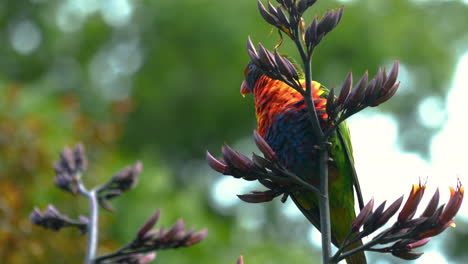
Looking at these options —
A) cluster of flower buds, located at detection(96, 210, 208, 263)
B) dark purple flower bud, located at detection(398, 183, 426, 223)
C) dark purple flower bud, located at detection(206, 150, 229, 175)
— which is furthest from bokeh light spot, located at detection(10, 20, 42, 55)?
dark purple flower bud, located at detection(398, 183, 426, 223)

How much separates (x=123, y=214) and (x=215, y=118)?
11.9ft

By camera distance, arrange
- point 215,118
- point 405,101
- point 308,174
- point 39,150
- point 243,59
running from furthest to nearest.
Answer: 1. point 405,101
2. point 215,118
3. point 243,59
4. point 39,150
5. point 308,174

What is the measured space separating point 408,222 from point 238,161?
45 centimetres

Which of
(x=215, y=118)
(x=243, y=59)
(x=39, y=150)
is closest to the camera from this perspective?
(x=39, y=150)

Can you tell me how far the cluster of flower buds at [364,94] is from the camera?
5.14 ft

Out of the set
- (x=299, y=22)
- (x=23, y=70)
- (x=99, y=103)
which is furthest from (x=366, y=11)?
(x=299, y=22)

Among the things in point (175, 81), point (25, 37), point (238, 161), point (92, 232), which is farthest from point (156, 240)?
point (25, 37)

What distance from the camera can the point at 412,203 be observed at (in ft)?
5.02

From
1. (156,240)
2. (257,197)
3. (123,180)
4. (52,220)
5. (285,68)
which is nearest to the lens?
(285,68)

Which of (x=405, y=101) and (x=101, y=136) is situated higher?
(x=405, y=101)

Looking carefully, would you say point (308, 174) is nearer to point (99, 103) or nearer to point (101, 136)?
point (101, 136)

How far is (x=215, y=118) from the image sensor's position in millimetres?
9992

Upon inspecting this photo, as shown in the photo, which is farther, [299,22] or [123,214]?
[123,214]

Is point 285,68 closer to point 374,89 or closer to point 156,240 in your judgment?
point 374,89
